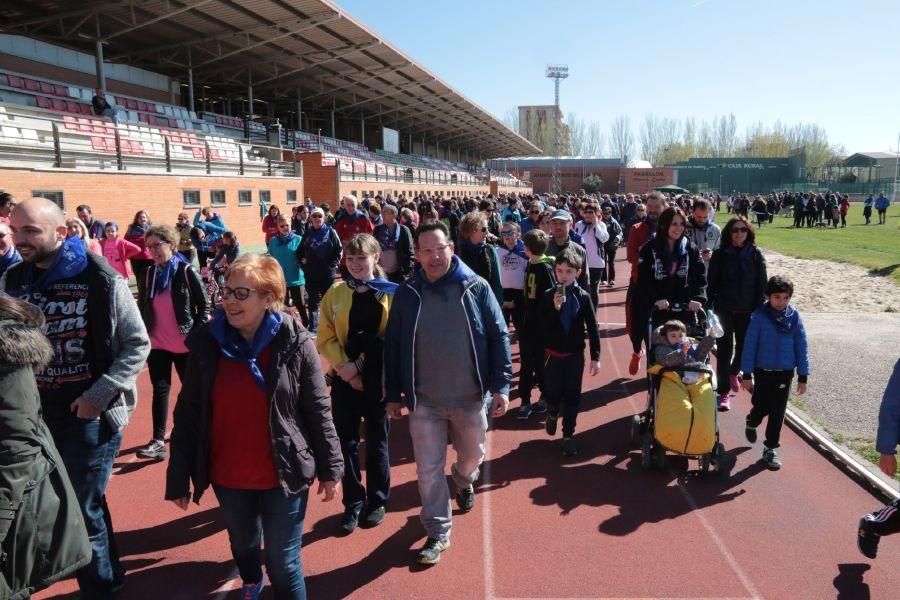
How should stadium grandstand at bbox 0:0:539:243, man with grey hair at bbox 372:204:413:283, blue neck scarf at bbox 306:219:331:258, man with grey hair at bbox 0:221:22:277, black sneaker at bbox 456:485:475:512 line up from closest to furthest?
black sneaker at bbox 456:485:475:512, man with grey hair at bbox 0:221:22:277, blue neck scarf at bbox 306:219:331:258, man with grey hair at bbox 372:204:413:283, stadium grandstand at bbox 0:0:539:243

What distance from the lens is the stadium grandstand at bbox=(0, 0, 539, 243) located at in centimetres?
1534

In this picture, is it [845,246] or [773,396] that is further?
[845,246]

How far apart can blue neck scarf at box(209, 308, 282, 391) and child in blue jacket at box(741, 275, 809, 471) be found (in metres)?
3.94

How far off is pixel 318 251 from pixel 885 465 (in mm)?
7343

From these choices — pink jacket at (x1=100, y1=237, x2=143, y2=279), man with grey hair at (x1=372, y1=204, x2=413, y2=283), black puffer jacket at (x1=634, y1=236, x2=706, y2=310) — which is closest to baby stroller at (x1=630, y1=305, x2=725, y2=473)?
black puffer jacket at (x1=634, y1=236, x2=706, y2=310)

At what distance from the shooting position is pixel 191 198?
19.3 meters

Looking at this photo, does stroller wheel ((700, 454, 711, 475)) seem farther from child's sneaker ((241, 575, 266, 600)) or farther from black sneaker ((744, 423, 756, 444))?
child's sneaker ((241, 575, 266, 600))

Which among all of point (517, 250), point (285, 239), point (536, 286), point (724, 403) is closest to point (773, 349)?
point (724, 403)

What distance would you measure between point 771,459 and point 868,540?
1.41 m

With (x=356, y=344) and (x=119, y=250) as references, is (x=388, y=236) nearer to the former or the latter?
(x=119, y=250)

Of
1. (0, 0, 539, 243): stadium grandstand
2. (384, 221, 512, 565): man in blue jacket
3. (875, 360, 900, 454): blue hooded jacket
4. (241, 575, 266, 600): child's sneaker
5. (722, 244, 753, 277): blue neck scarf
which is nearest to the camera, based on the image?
(241, 575, 266, 600): child's sneaker

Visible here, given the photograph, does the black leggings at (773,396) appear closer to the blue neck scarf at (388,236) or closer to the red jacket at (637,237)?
the red jacket at (637,237)

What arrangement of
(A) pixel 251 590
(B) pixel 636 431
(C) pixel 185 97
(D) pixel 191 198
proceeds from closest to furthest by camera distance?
(A) pixel 251 590 < (B) pixel 636 431 < (D) pixel 191 198 < (C) pixel 185 97

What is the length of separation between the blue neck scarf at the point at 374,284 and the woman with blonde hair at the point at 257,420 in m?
1.04
